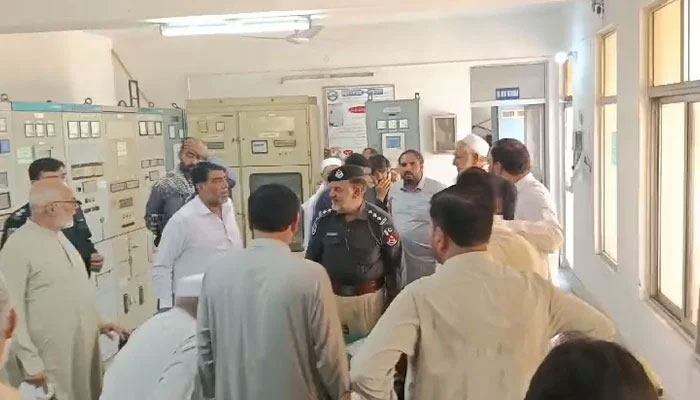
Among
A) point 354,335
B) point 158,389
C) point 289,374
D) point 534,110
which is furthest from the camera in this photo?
point 534,110

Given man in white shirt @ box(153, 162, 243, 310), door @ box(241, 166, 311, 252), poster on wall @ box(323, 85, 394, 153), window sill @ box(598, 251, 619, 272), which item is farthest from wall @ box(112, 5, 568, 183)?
man in white shirt @ box(153, 162, 243, 310)

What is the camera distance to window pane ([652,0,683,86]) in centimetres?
464

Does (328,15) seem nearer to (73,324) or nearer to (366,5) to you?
(366,5)

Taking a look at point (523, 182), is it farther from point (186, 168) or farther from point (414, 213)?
point (186, 168)

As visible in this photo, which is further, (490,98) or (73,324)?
(490,98)

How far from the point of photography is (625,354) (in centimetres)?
103

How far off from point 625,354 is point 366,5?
417 cm

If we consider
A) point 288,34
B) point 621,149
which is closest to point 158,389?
point 621,149

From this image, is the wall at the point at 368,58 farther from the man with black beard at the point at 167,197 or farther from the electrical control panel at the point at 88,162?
the man with black beard at the point at 167,197

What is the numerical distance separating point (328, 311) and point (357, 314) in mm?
1065

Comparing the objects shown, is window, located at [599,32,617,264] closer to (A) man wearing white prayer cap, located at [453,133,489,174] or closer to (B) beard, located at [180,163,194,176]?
(A) man wearing white prayer cap, located at [453,133,489,174]

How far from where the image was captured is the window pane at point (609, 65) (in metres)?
6.64

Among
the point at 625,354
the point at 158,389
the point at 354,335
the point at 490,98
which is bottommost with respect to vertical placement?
the point at 354,335

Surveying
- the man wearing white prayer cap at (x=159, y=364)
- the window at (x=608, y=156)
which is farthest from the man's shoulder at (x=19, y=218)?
the window at (x=608, y=156)
